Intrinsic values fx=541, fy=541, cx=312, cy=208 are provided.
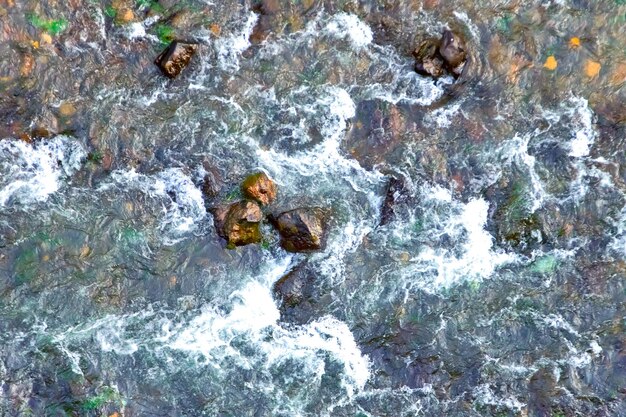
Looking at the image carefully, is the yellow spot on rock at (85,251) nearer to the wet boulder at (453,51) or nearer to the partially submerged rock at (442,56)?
the partially submerged rock at (442,56)

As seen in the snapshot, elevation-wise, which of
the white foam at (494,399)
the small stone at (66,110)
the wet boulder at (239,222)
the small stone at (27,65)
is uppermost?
the small stone at (27,65)

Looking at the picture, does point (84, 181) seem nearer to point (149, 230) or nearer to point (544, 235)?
point (149, 230)

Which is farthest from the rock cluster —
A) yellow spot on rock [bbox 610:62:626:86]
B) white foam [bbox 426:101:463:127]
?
yellow spot on rock [bbox 610:62:626:86]

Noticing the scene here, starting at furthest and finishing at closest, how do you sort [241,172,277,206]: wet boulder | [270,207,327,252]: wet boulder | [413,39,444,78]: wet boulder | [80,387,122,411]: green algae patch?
[413,39,444,78]: wet boulder → [241,172,277,206]: wet boulder → [270,207,327,252]: wet boulder → [80,387,122,411]: green algae patch

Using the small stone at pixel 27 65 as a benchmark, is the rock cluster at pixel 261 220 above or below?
below

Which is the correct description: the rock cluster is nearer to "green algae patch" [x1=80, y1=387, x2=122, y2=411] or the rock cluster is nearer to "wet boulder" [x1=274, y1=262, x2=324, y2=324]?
"wet boulder" [x1=274, y1=262, x2=324, y2=324]

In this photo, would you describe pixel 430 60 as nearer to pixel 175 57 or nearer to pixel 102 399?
pixel 175 57

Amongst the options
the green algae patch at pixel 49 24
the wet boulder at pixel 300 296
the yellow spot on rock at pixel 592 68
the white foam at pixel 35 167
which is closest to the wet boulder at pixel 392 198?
the wet boulder at pixel 300 296
